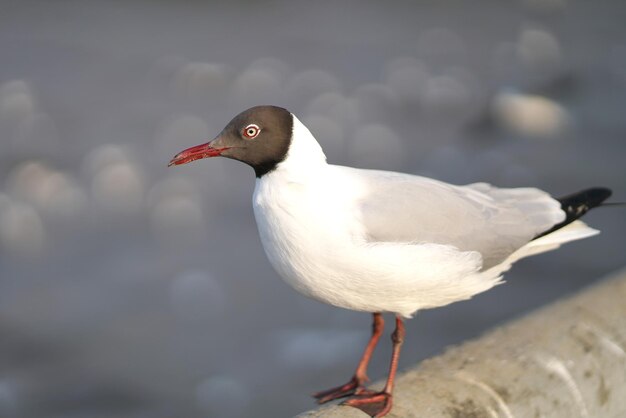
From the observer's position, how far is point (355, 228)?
2.52 m

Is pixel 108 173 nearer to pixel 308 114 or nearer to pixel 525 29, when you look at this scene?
pixel 308 114

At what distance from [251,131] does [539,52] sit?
20.9ft

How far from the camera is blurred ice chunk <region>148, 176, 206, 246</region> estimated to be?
6.29 m

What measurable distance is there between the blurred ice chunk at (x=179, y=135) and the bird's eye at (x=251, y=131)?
419 cm

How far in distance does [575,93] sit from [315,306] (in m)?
3.36

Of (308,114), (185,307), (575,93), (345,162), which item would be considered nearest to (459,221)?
(185,307)

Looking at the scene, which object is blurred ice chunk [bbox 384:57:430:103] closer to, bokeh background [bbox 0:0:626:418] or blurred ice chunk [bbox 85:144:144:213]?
bokeh background [bbox 0:0:626:418]

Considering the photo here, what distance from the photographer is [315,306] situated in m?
5.61

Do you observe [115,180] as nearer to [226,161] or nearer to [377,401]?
[226,161]

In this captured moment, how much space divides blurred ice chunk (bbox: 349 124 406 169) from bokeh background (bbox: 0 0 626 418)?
0.02m

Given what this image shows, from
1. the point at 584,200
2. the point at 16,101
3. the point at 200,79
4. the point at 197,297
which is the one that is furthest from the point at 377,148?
Result: the point at 584,200

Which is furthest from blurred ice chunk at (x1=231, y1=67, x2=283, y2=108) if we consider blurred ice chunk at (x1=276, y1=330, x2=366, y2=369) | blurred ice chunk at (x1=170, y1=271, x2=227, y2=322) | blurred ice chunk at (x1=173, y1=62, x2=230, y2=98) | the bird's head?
the bird's head

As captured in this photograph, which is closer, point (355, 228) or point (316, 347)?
point (355, 228)

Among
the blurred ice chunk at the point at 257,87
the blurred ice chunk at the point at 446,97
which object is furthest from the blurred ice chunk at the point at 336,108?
the blurred ice chunk at the point at 446,97
